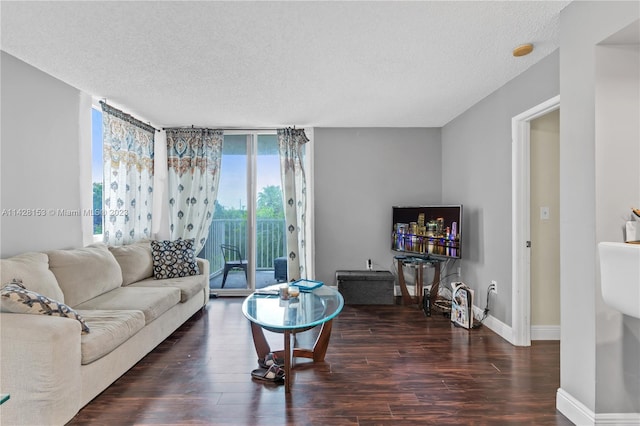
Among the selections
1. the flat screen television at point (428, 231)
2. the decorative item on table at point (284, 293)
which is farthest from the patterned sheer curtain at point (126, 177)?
the flat screen television at point (428, 231)

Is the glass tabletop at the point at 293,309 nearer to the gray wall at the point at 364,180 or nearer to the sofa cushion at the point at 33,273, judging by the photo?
the sofa cushion at the point at 33,273

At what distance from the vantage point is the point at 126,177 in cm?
382

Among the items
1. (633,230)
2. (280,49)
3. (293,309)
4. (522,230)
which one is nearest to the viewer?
(633,230)

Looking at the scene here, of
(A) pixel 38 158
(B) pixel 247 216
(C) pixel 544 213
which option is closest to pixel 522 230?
(C) pixel 544 213

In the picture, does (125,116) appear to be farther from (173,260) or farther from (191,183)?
(173,260)

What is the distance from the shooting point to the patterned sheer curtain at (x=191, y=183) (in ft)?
14.6

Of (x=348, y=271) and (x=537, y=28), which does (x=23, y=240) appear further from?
(x=537, y=28)

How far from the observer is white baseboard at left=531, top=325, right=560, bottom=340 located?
3.01 m

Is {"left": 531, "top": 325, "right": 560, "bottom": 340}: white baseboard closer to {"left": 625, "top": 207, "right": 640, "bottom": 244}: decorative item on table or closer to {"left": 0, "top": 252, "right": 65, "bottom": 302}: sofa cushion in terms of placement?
{"left": 625, "top": 207, "right": 640, "bottom": 244}: decorative item on table

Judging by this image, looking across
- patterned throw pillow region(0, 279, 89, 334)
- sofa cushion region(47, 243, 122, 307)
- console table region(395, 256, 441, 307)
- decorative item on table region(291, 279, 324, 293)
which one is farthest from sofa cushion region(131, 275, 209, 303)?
console table region(395, 256, 441, 307)

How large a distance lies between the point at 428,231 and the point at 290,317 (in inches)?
96.6

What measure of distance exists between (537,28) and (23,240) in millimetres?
4217

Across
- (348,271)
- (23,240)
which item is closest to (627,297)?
(348,271)

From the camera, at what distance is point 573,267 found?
1854mm
